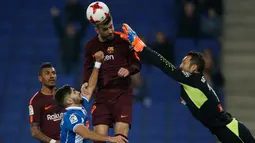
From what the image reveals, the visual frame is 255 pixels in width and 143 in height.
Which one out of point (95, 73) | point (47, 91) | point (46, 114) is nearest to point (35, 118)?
point (46, 114)

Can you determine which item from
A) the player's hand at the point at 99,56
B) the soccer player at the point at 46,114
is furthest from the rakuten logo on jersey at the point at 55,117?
the player's hand at the point at 99,56

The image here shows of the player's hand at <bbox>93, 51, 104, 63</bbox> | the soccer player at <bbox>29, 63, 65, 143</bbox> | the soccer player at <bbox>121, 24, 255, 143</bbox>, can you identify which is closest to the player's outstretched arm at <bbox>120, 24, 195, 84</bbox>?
the soccer player at <bbox>121, 24, 255, 143</bbox>

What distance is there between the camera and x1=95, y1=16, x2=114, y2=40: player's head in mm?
7602

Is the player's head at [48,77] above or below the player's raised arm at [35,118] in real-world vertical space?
above

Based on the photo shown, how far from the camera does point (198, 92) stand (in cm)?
756

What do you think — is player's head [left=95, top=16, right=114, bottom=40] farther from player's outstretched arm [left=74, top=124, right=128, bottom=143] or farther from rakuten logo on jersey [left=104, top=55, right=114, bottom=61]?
player's outstretched arm [left=74, top=124, right=128, bottom=143]

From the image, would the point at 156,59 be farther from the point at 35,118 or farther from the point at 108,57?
the point at 35,118

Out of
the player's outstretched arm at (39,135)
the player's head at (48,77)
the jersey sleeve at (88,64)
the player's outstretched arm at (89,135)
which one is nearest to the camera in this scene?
the player's outstretched arm at (89,135)

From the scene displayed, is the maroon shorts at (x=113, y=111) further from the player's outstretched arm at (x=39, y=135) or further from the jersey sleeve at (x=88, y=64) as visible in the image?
the player's outstretched arm at (x=39, y=135)

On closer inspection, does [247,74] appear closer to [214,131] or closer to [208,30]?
[208,30]

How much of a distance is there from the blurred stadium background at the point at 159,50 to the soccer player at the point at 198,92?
529 centimetres

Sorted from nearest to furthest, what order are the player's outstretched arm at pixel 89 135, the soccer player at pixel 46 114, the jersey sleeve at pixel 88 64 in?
1. the player's outstretched arm at pixel 89 135
2. the jersey sleeve at pixel 88 64
3. the soccer player at pixel 46 114

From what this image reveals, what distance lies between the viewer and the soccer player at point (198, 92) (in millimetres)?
7527

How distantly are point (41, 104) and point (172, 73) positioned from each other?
1791mm
